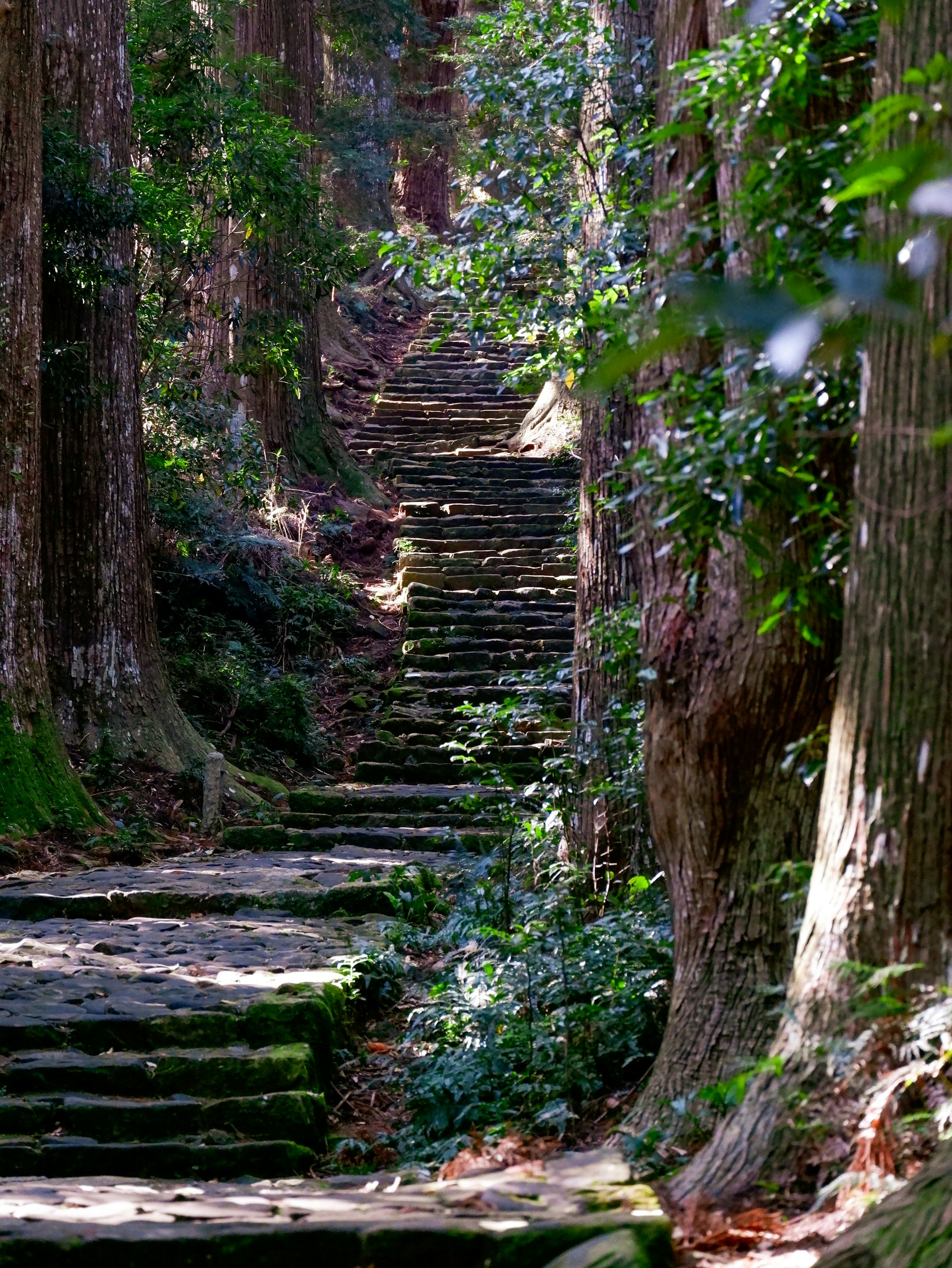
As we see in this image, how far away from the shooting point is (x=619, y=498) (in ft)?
13.1

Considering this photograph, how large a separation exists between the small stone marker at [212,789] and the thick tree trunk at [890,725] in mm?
6690

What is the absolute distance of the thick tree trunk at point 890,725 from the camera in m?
2.74

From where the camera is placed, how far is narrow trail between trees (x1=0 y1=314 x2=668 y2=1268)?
9.50 feet

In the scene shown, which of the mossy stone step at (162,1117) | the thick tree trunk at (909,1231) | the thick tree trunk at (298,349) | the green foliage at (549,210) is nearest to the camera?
the thick tree trunk at (909,1231)

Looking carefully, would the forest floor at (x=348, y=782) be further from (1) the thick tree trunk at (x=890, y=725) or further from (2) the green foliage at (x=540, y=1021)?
(1) the thick tree trunk at (x=890, y=725)

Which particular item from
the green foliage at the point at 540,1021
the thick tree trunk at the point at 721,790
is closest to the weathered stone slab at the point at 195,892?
the green foliage at the point at 540,1021

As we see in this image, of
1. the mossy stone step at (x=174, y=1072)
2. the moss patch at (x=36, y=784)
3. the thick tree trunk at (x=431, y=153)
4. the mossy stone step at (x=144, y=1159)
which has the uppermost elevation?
the thick tree trunk at (x=431, y=153)

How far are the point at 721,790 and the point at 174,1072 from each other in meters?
2.35

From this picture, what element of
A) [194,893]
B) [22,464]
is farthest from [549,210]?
[194,893]

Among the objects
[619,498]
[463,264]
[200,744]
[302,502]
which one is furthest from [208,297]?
[619,498]

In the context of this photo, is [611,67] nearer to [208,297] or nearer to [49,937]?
[49,937]

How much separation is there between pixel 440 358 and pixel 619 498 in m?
17.6

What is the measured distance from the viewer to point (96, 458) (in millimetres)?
9961

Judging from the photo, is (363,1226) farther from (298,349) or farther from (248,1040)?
(298,349)
